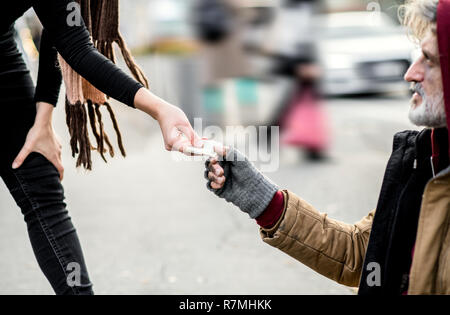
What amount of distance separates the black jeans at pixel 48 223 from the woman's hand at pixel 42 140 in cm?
2

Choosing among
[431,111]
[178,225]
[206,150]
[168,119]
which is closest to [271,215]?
[206,150]

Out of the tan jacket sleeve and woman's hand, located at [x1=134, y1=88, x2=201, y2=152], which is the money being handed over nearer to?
woman's hand, located at [x1=134, y1=88, x2=201, y2=152]

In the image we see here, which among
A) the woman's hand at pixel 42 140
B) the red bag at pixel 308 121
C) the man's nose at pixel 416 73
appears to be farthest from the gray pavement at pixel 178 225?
the man's nose at pixel 416 73

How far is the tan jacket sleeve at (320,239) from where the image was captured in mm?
2076

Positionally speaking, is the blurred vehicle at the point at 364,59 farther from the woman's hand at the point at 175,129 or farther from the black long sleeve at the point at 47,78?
the woman's hand at the point at 175,129

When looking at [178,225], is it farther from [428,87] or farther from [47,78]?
[428,87]

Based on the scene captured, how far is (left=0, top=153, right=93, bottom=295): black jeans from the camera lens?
7.63 ft

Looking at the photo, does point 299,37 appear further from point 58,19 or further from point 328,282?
point 58,19

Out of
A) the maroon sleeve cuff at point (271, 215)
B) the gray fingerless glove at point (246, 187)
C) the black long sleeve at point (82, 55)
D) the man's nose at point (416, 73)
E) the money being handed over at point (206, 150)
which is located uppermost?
the black long sleeve at point (82, 55)

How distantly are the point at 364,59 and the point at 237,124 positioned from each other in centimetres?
381

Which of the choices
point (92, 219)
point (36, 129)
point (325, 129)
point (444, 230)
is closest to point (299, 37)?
point (325, 129)

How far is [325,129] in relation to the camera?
25.0ft

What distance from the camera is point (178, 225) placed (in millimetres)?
5199

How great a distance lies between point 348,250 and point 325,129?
556cm
